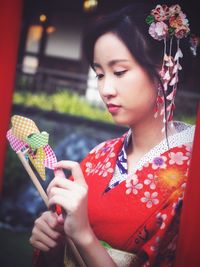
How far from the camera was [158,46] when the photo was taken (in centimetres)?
167

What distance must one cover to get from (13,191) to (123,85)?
99 centimetres

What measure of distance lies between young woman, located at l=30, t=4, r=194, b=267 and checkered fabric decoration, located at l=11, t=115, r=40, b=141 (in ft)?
0.82

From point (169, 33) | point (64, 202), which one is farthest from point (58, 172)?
point (169, 33)

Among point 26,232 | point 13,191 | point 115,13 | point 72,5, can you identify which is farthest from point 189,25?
point 26,232

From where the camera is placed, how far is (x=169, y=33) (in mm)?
1692

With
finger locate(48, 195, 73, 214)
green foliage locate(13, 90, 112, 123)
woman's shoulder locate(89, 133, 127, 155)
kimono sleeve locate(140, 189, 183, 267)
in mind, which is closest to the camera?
finger locate(48, 195, 73, 214)

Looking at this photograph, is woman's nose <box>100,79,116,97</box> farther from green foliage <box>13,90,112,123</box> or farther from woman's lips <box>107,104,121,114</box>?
green foliage <box>13,90,112,123</box>

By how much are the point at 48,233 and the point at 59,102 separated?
2.81 ft

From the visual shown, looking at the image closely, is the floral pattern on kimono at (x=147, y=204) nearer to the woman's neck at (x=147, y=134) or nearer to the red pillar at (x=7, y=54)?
the woman's neck at (x=147, y=134)

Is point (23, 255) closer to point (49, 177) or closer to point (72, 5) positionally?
point (49, 177)

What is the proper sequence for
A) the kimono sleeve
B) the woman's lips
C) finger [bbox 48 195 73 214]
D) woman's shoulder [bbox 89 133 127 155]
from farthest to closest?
woman's shoulder [bbox 89 133 127 155] → the woman's lips → the kimono sleeve → finger [bbox 48 195 73 214]

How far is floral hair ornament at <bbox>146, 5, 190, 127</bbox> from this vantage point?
5.51ft

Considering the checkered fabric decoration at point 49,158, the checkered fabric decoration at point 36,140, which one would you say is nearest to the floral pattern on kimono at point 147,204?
the checkered fabric decoration at point 49,158

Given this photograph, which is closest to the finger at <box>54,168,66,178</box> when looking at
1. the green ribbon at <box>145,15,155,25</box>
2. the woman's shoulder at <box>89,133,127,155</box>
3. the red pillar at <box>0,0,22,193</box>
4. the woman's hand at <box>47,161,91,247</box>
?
the woman's hand at <box>47,161,91,247</box>
